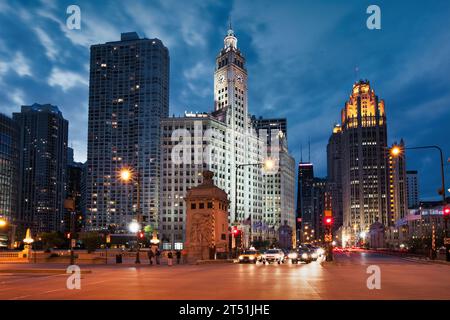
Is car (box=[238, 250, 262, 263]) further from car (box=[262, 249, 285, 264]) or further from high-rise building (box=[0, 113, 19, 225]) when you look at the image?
high-rise building (box=[0, 113, 19, 225])

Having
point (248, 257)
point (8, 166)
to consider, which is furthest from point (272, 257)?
point (8, 166)

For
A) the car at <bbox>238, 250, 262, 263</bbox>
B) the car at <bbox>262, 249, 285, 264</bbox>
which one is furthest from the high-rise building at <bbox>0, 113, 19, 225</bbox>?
the car at <bbox>262, 249, 285, 264</bbox>

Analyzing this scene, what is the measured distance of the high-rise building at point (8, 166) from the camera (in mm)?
167625

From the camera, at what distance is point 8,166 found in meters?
171

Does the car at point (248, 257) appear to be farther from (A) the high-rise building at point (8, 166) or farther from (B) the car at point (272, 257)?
(A) the high-rise building at point (8, 166)

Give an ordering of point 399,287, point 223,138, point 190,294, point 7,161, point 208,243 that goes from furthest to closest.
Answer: point 223,138 < point 7,161 < point 208,243 < point 399,287 < point 190,294

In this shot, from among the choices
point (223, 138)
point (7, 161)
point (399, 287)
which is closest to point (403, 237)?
point (223, 138)

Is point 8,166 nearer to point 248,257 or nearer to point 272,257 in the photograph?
point 248,257

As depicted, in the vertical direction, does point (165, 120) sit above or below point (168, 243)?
above

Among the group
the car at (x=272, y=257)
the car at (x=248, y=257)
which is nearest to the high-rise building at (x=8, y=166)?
the car at (x=248, y=257)

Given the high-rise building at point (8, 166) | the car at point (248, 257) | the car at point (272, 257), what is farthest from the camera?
the high-rise building at point (8, 166)
